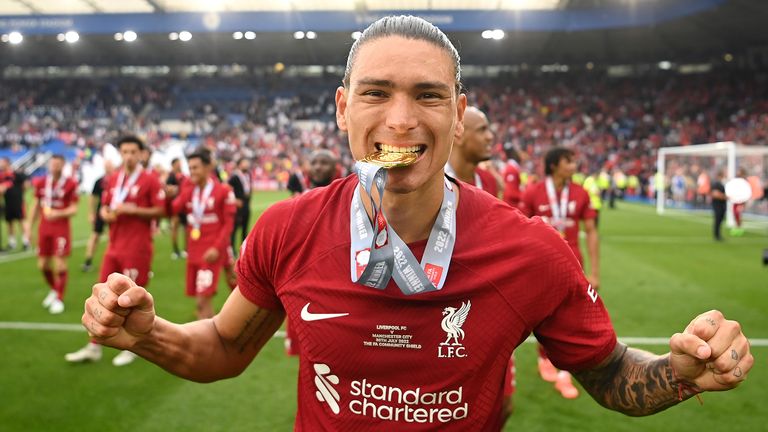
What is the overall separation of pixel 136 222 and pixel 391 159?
5426 mm

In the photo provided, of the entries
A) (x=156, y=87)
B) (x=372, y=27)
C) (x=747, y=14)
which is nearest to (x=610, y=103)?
(x=747, y=14)

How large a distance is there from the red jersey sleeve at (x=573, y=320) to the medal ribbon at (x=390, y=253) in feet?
1.13

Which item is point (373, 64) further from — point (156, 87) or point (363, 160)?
point (156, 87)

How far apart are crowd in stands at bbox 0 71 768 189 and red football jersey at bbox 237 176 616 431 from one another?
33.5m

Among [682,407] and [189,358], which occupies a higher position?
[189,358]

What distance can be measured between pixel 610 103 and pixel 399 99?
148ft

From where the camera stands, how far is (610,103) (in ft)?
141

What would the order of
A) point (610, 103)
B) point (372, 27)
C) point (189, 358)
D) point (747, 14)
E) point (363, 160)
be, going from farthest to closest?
1. point (610, 103)
2. point (747, 14)
3. point (189, 358)
4. point (372, 27)
5. point (363, 160)

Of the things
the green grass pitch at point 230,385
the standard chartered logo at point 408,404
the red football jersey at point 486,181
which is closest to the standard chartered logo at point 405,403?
the standard chartered logo at point 408,404

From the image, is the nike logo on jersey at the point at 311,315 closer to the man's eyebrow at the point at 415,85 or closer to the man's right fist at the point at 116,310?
the man's right fist at the point at 116,310

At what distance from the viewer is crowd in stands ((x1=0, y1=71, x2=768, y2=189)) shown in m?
37.9

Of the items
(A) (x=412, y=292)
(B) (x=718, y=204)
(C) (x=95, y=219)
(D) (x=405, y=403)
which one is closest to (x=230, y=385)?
A: (D) (x=405, y=403)

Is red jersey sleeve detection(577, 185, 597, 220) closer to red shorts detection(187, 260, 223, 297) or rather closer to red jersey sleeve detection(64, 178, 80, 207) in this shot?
red shorts detection(187, 260, 223, 297)

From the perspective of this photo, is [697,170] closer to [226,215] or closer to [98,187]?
[98,187]
